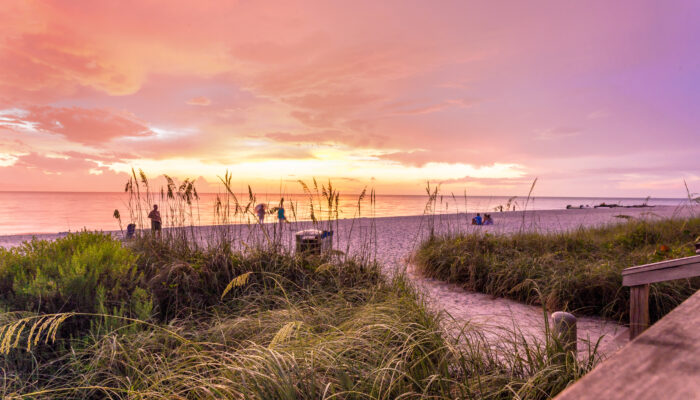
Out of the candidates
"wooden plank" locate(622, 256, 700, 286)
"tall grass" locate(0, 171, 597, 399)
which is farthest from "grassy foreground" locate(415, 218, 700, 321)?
"tall grass" locate(0, 171, 597, 399)

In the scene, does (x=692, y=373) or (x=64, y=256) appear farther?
(x=64, y=256)

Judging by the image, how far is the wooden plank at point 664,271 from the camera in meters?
2.52

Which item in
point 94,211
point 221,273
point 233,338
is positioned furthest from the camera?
point 94,211

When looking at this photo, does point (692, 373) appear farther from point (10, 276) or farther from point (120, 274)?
point (10, 276)

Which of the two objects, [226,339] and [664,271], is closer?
[664,271]

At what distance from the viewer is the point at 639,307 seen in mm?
3094

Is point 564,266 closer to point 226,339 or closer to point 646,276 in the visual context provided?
point 646,276

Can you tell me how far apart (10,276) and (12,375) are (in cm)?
146

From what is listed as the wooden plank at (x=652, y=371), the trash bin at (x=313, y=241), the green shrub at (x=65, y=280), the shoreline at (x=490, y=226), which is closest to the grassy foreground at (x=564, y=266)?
the shoreline at (x=490, y=226)

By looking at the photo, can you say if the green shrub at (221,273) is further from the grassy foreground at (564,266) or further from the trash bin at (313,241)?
the grassy foreground at (564,266)

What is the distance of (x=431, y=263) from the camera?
7441 mm

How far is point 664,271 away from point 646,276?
0.15 meters

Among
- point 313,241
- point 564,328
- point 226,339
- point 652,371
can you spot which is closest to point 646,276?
point 564,328

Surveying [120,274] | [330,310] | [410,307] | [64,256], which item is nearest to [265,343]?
[330,310]
